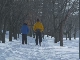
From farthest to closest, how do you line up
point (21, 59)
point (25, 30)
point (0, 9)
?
point (25, 30), point (0, 9), point (21, 59)

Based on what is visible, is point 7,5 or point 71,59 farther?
point 7,5

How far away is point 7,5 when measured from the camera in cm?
1870

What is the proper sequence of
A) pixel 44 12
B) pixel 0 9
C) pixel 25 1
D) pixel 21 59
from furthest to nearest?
pixel 44 12
pixel 25 1
pixel 0 9
pixel 21 59

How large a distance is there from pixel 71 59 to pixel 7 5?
9.21 meters

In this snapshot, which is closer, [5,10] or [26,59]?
[26,59]

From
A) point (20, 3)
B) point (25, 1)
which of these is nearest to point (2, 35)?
point (20, 3)

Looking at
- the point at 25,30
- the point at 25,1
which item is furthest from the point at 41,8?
the point at 25,30

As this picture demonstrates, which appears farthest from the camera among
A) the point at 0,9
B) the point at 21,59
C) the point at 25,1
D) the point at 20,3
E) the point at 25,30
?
the point at 25,1

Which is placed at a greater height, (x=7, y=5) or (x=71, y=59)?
(x=7, y=5)

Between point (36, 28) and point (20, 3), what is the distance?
18.1ft

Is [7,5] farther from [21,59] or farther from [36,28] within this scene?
→ [21,59]

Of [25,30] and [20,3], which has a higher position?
[20,3]

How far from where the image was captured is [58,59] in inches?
424

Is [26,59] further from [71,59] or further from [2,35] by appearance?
[2,35]
